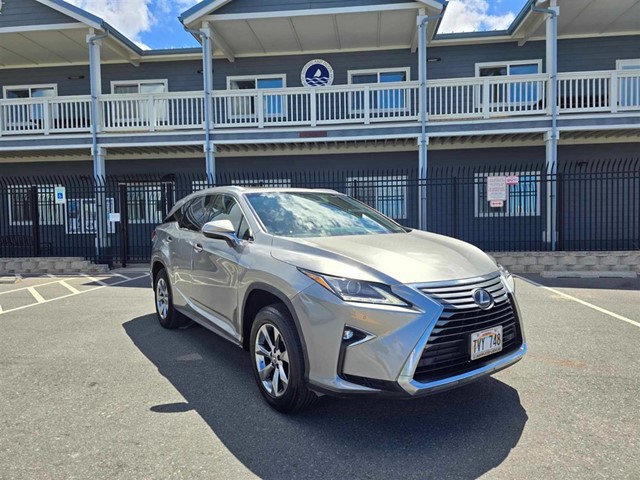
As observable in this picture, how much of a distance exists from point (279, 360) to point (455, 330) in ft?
4.17

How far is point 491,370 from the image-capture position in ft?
10.2

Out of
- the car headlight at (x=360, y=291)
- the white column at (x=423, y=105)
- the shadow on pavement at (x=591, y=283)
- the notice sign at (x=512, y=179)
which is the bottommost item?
the shadow on pavement at (x=591, y=283)

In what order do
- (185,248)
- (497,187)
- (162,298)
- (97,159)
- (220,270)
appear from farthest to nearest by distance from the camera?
1. (97,159)
2. (497,187)
3. (162,298)
4. (185,248)
5. (220,270)

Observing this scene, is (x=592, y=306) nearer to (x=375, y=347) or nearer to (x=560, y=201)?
(x=560, y=201)

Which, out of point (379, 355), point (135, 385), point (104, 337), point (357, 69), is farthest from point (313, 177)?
point (379, 355)

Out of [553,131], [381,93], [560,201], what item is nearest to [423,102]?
[381,93]

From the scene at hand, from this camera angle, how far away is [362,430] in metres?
3.13

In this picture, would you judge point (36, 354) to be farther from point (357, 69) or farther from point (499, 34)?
point (499, 34)

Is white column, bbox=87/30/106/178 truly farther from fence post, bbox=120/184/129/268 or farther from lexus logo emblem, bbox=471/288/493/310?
lexus logo emblem, bbox=471/288/493/310

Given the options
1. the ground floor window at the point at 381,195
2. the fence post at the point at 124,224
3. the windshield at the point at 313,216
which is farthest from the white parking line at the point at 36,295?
the ground floor window at the point at 381,195

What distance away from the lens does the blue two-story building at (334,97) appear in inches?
477

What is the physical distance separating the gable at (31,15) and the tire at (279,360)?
43.6ft

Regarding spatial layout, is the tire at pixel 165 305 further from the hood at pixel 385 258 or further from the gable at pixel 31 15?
the gable at pixel 31 15

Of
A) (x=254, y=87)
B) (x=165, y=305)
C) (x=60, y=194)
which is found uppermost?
(x=254, y=87)
